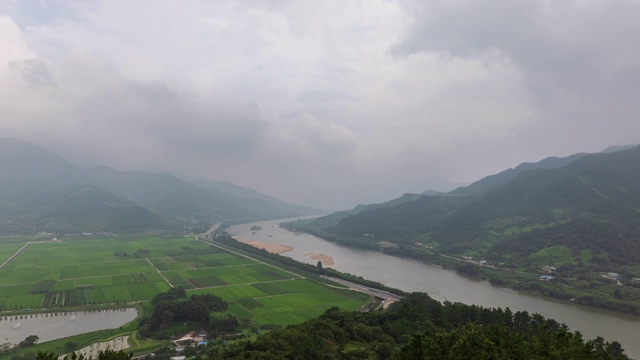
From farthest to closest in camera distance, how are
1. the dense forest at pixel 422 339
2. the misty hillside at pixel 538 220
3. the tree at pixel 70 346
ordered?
the misty hillside at pixel 538 220 → the tree at pixel 70 346 → the dense forest at pixel 422 339

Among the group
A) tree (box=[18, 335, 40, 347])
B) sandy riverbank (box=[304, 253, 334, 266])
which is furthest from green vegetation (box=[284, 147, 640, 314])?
tree (box=[18, 335, 40, 347])

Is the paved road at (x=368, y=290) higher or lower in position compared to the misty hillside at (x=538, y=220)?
lower

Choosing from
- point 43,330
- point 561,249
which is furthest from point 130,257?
point 561,249

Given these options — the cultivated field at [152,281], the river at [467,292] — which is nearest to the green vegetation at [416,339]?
the cultivated field at [152,281]

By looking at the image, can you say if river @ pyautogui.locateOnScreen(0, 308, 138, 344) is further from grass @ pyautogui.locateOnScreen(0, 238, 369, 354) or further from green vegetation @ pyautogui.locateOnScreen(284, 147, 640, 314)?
green vegetation @ pyautogui.locateOnScreen(284, 147, 640, 314)

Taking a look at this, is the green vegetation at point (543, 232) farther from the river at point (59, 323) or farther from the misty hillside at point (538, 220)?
the river at point (59, 323)

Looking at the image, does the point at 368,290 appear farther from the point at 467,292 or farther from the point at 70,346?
the point at 70,346

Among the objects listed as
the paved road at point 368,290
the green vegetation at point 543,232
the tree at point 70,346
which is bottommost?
the tree at point 70,346

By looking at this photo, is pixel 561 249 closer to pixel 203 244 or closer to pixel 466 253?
pixel 466 253
